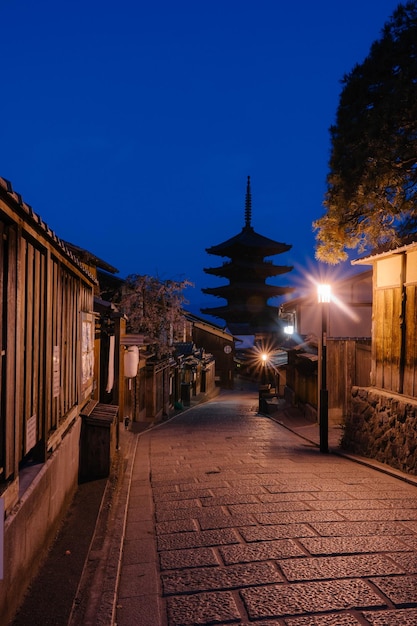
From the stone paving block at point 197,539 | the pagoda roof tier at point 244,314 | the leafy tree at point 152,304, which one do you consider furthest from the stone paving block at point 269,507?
the pagoda roof tier at point 244,314

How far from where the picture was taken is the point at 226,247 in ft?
174

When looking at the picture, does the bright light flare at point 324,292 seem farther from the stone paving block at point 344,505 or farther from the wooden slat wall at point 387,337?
the stone paving block at point 344,505

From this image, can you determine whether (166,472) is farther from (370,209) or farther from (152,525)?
(370,209)

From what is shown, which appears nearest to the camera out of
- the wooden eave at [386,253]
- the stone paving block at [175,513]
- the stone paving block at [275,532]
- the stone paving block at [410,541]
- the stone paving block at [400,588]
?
the stone paving block at [400,588]

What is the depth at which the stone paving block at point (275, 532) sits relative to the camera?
5680 mm

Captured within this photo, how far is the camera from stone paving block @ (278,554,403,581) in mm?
4672

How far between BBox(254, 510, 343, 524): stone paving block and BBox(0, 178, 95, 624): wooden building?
108 inches

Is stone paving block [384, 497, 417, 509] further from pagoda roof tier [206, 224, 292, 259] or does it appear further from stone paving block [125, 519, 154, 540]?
pagoda roof tier [206, 224, 292, 259]

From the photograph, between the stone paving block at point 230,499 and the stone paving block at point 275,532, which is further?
the stone paving block at point 230,499

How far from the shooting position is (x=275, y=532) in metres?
5.84

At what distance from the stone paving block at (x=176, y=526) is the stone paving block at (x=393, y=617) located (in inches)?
104

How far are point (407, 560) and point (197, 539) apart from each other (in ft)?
7.69

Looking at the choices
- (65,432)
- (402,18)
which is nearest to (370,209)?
(402,18)

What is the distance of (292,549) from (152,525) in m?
2.04
